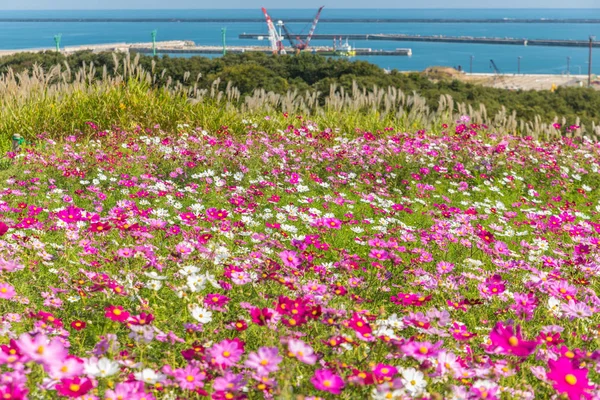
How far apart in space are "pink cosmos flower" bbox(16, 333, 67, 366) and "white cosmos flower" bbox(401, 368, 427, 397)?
1244 mm

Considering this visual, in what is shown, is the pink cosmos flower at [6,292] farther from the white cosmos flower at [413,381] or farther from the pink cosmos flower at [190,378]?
the white cosmos flower at [413,381]

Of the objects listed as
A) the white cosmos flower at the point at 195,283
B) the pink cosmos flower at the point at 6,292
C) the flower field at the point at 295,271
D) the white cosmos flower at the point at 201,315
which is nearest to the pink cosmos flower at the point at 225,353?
the flower field at the point at 295,271

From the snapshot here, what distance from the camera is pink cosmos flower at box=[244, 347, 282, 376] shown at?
2.06 metres

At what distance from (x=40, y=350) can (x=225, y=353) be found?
657 mm

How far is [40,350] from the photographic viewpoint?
6.48ft

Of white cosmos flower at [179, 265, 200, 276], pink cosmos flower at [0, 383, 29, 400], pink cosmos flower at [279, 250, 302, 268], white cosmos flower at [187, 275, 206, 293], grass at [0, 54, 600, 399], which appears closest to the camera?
pink cosmos flower at [0, 383, 29, 400]

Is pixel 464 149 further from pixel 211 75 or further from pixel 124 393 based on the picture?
pixel 211 75

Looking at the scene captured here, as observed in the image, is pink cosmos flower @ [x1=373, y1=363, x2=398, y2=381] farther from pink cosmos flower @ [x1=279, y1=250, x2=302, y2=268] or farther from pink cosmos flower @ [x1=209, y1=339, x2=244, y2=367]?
pink cosmos flower @ [x1=279, y1=250, x2=302, y2=268]

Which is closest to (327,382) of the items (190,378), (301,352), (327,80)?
(301,352)

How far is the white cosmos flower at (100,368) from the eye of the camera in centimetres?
211

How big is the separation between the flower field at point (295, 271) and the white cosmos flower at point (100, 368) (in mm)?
10

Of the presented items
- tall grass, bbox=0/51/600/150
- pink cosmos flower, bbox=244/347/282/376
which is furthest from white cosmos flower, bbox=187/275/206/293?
tall grass, bbox=0/51/600/150

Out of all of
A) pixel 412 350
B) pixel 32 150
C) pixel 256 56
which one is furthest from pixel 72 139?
pixel 256 56

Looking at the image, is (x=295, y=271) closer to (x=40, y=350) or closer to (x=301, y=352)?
(x=301, y=352)
